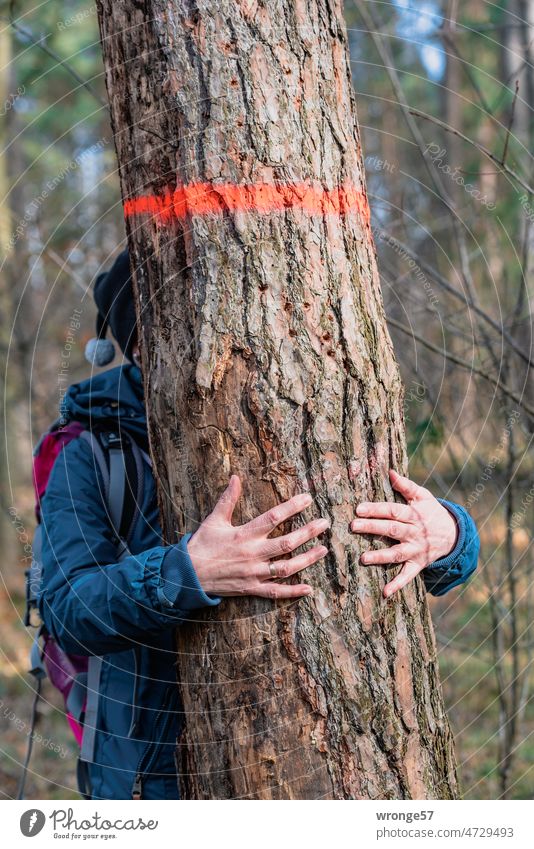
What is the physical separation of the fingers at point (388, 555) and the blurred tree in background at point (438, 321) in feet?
3.31

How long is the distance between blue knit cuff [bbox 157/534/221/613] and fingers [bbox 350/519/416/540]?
13.6 inches

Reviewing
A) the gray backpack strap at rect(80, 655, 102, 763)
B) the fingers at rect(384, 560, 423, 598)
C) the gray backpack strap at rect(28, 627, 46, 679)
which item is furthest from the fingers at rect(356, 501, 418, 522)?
the gray backpack strap at rect(28, 627, 46, 679)

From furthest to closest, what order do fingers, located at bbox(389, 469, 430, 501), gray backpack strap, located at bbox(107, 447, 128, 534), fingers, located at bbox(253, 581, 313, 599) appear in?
gray backpack strap, located at bbox(107, 447, 128, 534)
fingers, located at bbox(389, 469, 430, 501)
fingers, located at bbox(253, 581, 313, 599)

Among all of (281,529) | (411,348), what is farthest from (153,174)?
(411,348)

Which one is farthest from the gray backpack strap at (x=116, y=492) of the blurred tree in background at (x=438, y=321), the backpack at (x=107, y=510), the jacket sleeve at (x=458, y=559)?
the blurred tree in background at (x=438, y=321)

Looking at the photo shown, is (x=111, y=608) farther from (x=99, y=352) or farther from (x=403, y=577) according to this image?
(x=99, y=352)

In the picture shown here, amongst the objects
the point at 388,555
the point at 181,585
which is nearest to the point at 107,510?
the point at 181,585

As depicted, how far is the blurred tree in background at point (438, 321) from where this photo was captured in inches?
122

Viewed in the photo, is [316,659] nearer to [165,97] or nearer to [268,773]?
[268,773]

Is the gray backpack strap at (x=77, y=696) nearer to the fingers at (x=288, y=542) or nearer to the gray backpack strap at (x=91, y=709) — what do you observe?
the gray backpack strap at (x=91, y=709)

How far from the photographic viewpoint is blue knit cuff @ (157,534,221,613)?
5.14ft

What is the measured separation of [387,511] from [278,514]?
263 mm

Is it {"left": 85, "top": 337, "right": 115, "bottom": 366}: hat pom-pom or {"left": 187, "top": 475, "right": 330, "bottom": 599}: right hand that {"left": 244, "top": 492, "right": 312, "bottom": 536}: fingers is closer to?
{"left": 187, "top": 475, "right": 330, "bottom": 599}: right hand

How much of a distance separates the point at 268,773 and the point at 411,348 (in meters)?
2.48
